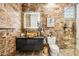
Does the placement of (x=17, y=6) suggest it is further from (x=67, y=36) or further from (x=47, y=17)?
(x=67, y=36)

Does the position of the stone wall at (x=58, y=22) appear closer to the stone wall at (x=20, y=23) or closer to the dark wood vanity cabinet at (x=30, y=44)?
the stone wall at (x=20, y=23)

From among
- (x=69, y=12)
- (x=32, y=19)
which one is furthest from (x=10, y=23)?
(x=69, y=12)

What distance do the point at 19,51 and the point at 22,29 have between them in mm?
400

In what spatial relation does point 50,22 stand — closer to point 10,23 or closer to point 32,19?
point 32,19

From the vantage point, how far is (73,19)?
7.70 feet

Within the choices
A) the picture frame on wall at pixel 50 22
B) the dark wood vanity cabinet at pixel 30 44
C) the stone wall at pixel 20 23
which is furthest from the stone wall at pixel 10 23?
the picture frame on wall at pixel 50 22

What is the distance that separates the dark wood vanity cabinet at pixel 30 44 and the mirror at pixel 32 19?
0.78 feet

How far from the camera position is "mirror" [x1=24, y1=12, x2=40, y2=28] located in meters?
2.35

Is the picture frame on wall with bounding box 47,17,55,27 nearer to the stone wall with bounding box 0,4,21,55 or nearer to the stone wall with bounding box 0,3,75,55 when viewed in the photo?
the stone wall with bounding box 0,3,75,55

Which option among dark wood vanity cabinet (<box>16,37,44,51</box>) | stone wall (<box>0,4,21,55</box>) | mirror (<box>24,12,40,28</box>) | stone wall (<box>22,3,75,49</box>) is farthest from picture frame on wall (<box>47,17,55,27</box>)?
stone wall (<box>0,4,21,55</box>)

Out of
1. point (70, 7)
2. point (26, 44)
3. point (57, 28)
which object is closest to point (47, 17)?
point (57, 28)

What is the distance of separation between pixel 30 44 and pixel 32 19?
17.8 inches

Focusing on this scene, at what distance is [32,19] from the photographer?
7.77ft

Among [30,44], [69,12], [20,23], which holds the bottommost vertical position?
[30,44]
